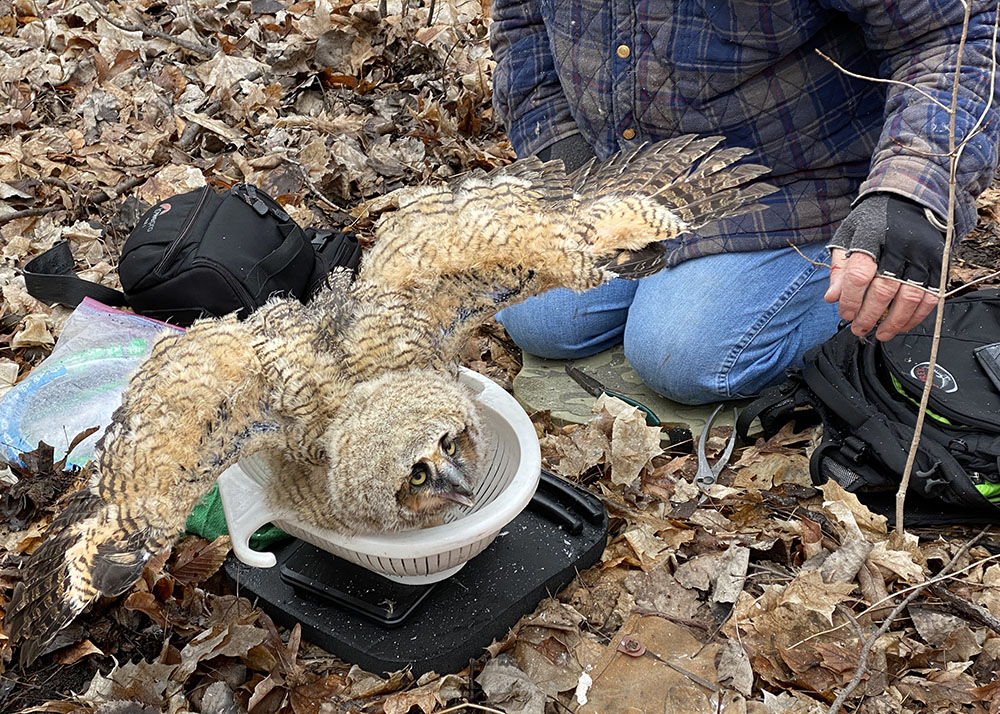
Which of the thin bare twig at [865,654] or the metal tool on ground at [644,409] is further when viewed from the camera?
the metal tool on ground at [644,409]

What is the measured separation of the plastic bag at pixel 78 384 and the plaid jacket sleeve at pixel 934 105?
9.36 feet

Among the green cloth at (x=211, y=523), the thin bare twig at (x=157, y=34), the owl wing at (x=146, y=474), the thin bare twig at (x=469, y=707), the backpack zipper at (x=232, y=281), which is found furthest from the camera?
the thin bare twig at (x=157, y=34)

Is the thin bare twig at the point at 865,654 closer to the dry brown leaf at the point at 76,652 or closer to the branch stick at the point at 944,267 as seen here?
the branch stick at the point at 944,267

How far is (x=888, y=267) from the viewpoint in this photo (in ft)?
8.97

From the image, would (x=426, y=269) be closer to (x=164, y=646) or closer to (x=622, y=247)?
(x=622, y=247)

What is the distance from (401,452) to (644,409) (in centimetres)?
192

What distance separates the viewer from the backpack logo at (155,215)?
12.2 ft

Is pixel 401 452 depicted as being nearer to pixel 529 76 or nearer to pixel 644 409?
pixel 644 409

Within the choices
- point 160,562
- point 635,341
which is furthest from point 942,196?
point 160,562

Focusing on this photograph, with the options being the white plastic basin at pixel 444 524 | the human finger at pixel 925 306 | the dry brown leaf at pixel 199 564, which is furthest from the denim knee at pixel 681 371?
the dry brown leaf at pixel 199 564

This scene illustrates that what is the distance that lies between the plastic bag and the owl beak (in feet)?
5.53

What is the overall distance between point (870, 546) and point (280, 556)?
195 cm

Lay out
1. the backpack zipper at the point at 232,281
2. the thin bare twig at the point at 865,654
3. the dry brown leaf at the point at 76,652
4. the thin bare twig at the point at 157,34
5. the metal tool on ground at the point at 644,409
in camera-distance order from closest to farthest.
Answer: the thin bare twig at the point at 865,654 → the dry brown leaf at the point at 76,652 → the backpack zipper at the point at 232,281 → the metal tool on ground at the point at 644,409 → the thin bare twig at the point at 157,34

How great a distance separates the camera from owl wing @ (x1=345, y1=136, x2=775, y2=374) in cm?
253
